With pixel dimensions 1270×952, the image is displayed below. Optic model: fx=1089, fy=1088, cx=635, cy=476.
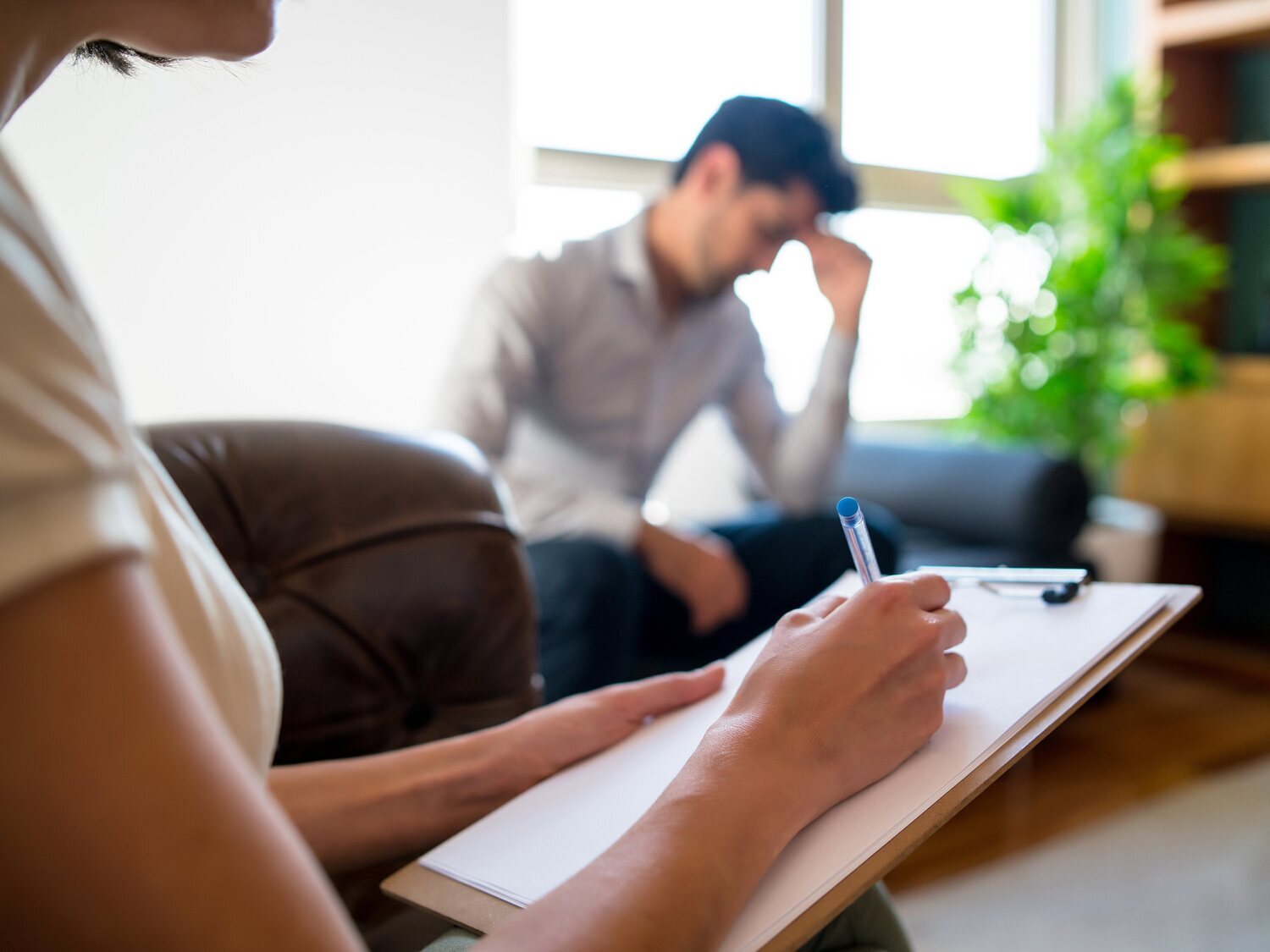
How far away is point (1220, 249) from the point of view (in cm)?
→ 312

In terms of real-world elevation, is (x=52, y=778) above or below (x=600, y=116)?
below

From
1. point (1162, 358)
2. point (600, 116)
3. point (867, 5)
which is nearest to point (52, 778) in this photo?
point (600, 116)

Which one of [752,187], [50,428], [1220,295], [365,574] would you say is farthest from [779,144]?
[1220,295]

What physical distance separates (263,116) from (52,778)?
Result: 6.22 ft

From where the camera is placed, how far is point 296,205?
202 cm

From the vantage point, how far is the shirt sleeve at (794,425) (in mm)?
2027

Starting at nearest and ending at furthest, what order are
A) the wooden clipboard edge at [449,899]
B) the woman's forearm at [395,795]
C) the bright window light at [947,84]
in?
1. the wooden clipboard edge at [449,899]
2. the woman's forearm at [395,795]
3. the bright window light at [947,84]

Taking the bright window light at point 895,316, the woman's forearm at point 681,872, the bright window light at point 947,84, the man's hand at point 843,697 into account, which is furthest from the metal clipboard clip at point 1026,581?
the bright window light at point 947,84

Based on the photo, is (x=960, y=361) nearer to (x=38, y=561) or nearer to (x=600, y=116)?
(x=600, y=116)

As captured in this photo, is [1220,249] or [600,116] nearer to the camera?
[600,116]

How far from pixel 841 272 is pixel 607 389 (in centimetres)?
47

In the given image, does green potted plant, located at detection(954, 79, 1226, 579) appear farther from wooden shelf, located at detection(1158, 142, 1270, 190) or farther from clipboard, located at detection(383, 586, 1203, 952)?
clipboard, located at detection(383, 586, 1203, 952)

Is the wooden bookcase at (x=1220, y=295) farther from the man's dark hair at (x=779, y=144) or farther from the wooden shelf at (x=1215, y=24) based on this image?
the man's dark hair at (x=779, y=144)

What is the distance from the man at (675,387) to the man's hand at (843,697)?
97 cm
